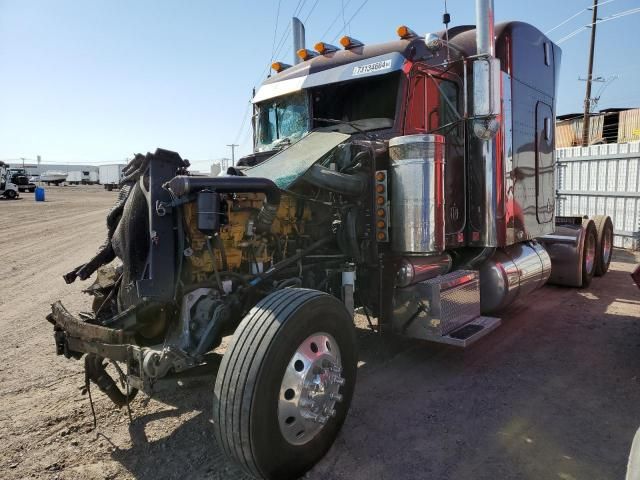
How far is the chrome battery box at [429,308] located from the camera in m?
4.02

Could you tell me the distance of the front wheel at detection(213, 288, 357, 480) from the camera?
2395mm

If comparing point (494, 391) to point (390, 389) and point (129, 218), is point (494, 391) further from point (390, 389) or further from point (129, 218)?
point (129, 218)

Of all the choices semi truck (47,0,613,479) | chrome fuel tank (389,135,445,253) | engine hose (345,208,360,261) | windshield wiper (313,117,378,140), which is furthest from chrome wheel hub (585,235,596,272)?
engine hose (345,208,360,261)

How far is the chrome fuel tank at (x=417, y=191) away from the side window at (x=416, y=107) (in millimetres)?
545

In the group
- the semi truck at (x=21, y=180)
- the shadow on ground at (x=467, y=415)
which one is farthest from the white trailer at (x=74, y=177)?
the shadow on ground at (x=467, y=415)

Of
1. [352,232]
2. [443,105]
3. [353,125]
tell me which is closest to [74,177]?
[353,125]

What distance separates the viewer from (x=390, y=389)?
391cm

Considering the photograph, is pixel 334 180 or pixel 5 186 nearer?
pixel 334 180

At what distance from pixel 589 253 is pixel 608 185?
4604 mm

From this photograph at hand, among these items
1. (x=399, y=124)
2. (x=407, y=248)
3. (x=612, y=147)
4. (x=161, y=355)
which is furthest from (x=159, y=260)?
(x=612, y=147)

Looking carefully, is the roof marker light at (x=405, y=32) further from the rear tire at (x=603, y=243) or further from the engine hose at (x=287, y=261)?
the rear tire at (x=603, y=243)

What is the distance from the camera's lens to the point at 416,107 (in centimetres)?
443

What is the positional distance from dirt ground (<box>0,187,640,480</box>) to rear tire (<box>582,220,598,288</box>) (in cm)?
204

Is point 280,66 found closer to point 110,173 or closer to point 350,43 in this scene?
point 350,43
